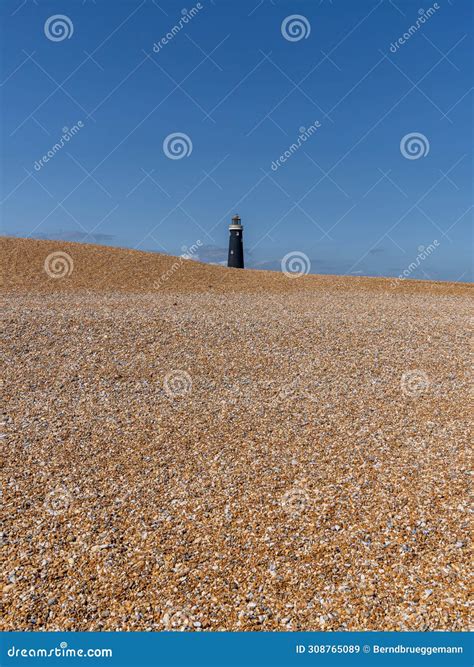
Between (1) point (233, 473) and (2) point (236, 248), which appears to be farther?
A: (2) point (236, 248)

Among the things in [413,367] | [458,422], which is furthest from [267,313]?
[458,422]

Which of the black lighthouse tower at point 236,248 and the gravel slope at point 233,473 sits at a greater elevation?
the black lighthouse tower at point 236,248

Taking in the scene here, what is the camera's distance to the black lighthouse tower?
3416 cm

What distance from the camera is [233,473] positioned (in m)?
6.94

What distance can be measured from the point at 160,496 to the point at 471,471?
14.3ft

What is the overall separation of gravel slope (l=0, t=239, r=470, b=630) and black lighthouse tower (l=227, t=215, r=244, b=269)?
1981 centimetres

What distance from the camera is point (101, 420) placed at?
866 cm

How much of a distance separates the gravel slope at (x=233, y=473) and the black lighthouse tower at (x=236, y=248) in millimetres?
19807

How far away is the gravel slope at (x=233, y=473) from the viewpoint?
189 inches

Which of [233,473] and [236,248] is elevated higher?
[236,248]

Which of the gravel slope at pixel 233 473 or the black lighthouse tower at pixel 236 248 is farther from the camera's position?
the black lighthouse tower at pixel 236 248

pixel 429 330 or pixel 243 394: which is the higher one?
pixel 429 330

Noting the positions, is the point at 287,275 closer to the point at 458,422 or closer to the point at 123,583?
the point at 458,422

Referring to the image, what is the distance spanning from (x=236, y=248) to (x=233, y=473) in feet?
93.1
